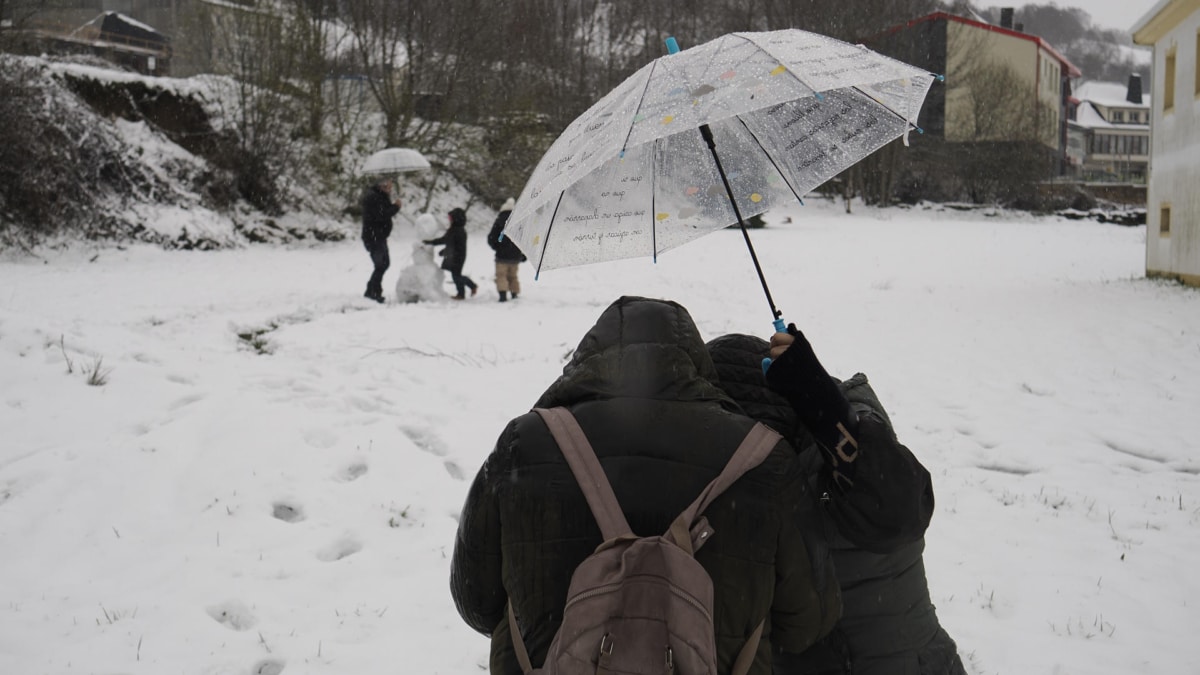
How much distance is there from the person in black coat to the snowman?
408 millimetres

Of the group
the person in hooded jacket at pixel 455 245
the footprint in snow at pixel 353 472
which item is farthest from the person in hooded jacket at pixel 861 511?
the person in hooded jacket at pixel 455 245

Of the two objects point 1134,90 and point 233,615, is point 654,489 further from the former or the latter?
point 1134,90

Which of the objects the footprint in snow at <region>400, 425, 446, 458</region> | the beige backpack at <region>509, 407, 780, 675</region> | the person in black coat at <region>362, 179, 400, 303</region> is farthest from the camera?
the person in black coat at <region>362, 179, 400, 303</region>

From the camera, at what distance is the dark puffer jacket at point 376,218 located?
14109 millimetres

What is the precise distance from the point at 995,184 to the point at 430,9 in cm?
3119

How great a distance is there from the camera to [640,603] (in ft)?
5.49

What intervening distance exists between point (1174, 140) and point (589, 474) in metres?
19.7

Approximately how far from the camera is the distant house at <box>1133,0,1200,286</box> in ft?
52.6

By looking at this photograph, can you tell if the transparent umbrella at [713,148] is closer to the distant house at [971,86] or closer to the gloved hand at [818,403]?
the gloved hand at [818,403]

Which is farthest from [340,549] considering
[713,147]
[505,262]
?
[505,262]

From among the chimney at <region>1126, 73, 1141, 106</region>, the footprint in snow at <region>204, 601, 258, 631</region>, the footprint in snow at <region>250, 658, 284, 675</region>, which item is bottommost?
the footprint in snow at <region>250, 658, 284, 675</region>

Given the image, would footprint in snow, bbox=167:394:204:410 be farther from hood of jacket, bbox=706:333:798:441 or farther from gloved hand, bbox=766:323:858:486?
gloved hand, bbox=766:323:858:486

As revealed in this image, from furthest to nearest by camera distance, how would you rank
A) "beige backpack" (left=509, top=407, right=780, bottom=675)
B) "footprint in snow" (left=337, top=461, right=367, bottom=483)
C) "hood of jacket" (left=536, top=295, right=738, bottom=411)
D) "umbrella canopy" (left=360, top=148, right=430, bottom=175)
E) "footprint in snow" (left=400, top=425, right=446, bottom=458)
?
1. "umbrella canopy" (left=360, top=148, right=430, bottom=175)
2. "footprint in snow" (left=400, top=425, right=446, bottom=458)
3. "footprint in snow" (left=337, top=461, right=367, bottom=483)
4. "hood of jacket" (left=536, top=295, right=738, bottom=411)
5. "beige backpack" (left=509, top=407, right=780, bottom=675)

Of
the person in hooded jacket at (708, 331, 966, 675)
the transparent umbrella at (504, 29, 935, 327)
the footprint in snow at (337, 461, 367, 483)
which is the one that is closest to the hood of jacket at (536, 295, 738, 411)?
the person in hooded jacket at (708, 331, 966, 675)
